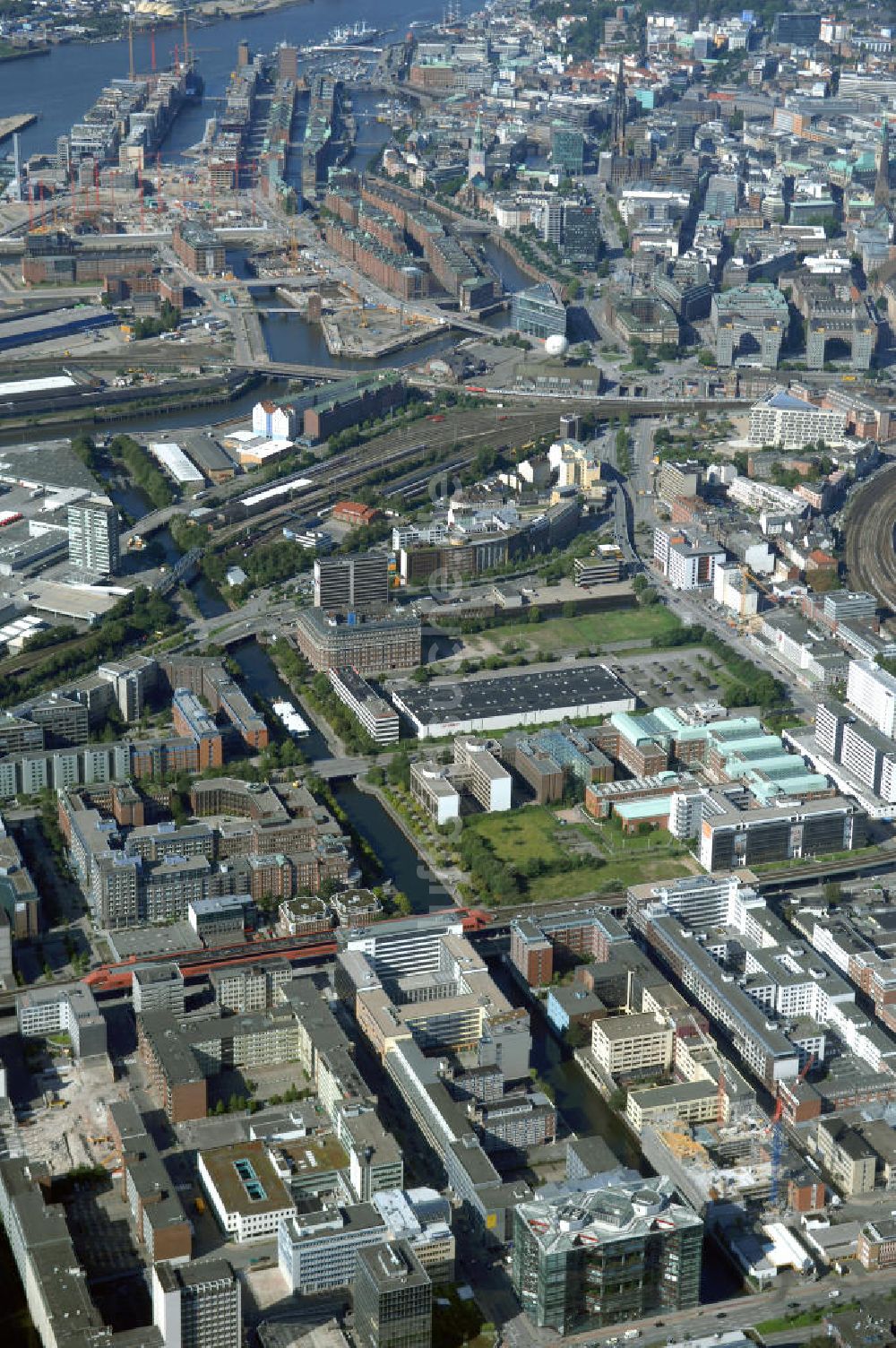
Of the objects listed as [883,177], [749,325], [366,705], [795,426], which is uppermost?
[883,177]

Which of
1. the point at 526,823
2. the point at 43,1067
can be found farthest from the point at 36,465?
the point at 43,1067

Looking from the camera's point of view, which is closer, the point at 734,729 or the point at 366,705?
the point at 734,729

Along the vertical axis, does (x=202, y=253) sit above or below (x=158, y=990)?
above

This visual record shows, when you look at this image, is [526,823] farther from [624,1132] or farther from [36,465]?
[36,465]

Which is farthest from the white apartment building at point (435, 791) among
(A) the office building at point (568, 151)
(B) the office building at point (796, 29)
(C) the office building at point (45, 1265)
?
(B) the office building at point (796, 29)

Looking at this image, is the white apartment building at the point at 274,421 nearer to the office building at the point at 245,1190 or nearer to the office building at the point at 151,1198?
the office building at the point at 151,1198

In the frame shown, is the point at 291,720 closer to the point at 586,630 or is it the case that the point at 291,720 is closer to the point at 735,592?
the point at 586,630

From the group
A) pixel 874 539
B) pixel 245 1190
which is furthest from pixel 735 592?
pixel 245 1190
